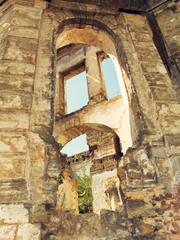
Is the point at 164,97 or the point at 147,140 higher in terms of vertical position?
the point at 164,97

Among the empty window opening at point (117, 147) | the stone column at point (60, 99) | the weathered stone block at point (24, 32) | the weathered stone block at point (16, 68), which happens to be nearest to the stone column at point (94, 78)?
the stone column at point (60, 99)

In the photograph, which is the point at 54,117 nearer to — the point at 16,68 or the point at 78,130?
the point at 16,68

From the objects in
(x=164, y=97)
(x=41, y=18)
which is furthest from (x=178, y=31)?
(x=41, y=18)

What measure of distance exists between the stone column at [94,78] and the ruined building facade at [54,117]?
2.66 metres

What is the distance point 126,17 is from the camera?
423 cm

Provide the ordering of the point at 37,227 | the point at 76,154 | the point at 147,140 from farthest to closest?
the point at 76,154 < the point at 147,140 < the point at 37,227

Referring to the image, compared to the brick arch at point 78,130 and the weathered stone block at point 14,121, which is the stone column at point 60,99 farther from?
the weathered stone block at point 14,121

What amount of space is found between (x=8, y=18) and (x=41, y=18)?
26.0 inches

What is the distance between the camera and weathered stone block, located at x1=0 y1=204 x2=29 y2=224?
185 cm

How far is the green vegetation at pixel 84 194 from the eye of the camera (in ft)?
30.8

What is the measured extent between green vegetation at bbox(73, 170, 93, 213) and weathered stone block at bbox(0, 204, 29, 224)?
805cm

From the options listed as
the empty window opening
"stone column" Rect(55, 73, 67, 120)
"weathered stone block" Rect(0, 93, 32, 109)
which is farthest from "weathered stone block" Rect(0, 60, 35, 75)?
the empty window opening

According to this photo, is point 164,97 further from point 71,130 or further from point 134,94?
point 71,130

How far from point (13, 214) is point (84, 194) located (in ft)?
29.2
